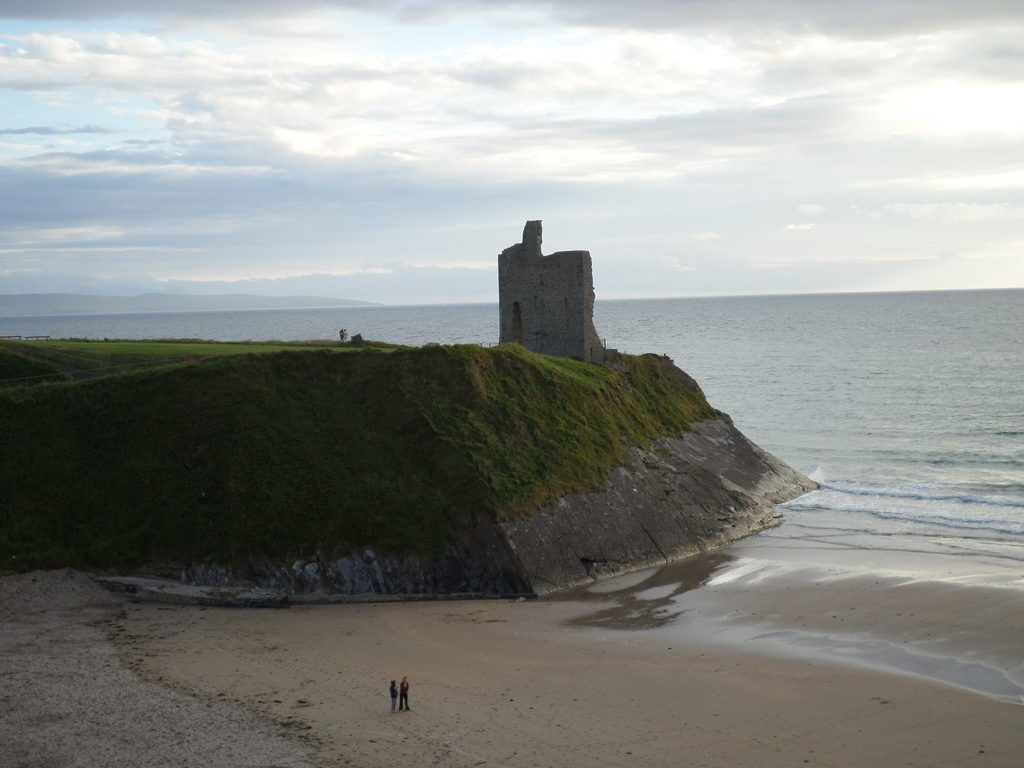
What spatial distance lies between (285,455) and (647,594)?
12.4m

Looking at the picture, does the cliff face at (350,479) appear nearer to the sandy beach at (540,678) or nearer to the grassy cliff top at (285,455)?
the grassy cliff top at (285,455)

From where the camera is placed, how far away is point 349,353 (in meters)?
36.1

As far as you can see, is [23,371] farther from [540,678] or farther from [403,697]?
[540,678]

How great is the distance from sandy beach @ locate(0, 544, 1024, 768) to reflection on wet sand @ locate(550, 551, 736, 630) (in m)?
0.11

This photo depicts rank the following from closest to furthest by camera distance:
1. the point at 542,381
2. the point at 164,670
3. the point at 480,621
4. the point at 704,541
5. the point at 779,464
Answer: the point at 164,670, the point at 480,621, the point at 704,541, the point at 542,381, the point at 779,464

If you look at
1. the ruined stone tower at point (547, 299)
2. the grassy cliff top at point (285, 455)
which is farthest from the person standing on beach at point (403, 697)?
the ruined stone tower at point (547, 299)

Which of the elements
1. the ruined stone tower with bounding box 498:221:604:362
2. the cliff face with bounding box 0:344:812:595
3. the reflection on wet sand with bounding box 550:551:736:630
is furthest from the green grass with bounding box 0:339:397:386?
the reflection on wet sand with bounding box 550:551:736:630

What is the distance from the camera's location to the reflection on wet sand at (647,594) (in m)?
26.7

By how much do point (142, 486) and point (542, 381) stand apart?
49.9 feet

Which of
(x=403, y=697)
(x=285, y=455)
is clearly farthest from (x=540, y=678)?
(x=285, y=455)

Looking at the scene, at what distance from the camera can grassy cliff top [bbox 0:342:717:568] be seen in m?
29.3

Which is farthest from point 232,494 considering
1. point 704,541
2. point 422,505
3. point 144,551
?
point 704,541

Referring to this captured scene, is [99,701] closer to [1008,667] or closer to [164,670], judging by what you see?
[164,670]

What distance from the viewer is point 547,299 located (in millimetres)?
44625
